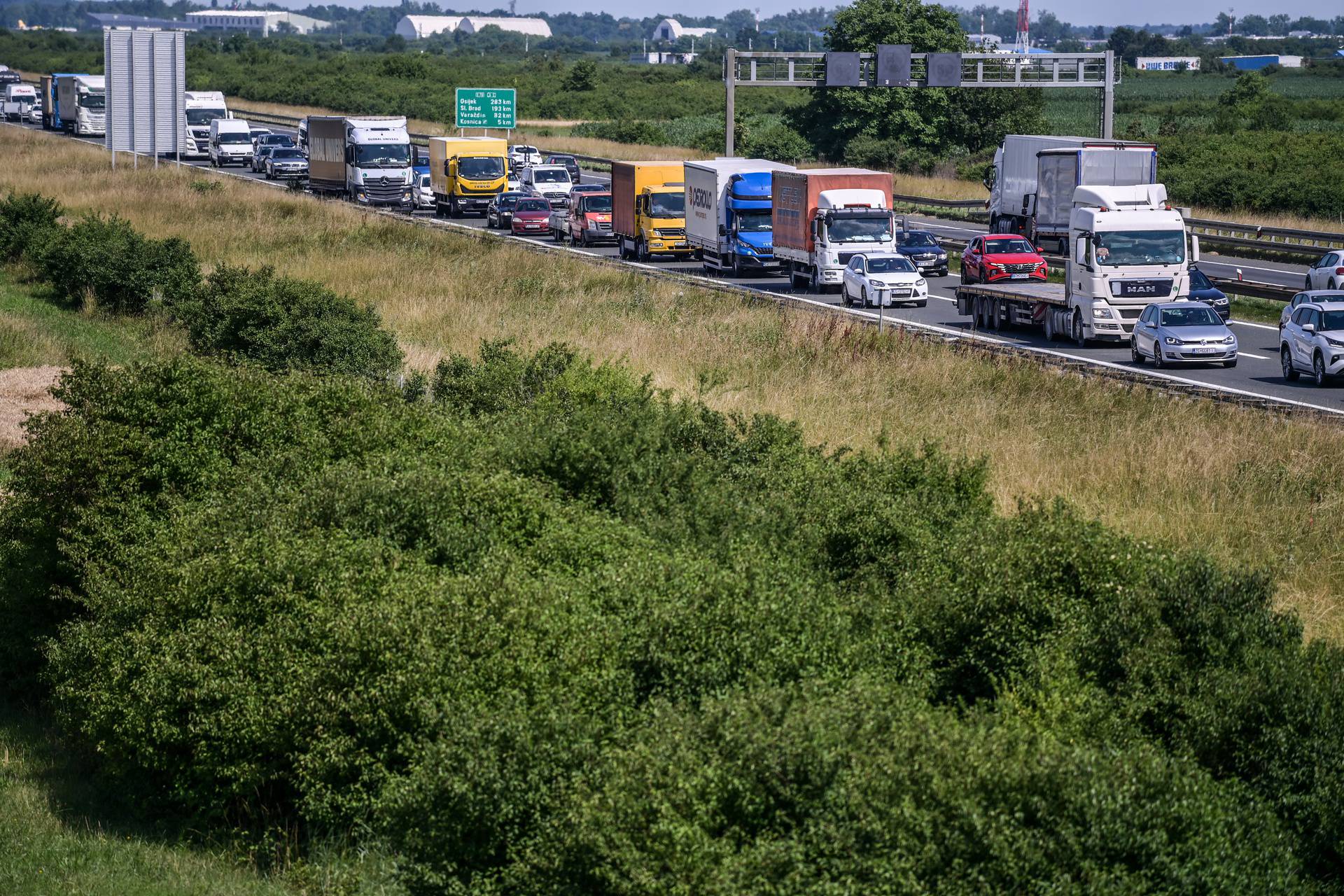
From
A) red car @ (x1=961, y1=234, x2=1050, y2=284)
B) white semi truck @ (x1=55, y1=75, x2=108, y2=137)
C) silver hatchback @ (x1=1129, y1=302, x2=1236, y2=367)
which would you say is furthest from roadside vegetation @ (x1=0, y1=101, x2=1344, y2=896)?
white semi truck @ (x1=55, y1=75, x2=108, y2=137)

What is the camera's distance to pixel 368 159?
6159cm

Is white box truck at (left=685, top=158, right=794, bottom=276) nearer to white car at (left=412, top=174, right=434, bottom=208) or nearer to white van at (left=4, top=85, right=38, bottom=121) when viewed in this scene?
white car at (left=412, top=174, right=434, bottom=208)

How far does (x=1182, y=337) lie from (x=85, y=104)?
76046mm

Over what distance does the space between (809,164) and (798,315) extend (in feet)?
157

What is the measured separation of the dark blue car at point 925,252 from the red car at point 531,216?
14.2 m

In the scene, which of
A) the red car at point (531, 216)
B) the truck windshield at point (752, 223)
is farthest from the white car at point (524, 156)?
the truck windshield at point (752, 223)

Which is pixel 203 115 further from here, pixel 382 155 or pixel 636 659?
pixel 636 659

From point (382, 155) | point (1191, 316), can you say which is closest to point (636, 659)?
point (1191, 316)

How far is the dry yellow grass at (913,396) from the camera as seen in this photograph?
1525cm

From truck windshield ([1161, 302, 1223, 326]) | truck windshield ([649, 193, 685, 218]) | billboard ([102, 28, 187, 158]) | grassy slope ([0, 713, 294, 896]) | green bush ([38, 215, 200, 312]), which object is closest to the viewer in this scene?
grassy slope ([0, 713, 294, 896])

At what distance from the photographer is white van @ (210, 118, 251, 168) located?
3103 inches

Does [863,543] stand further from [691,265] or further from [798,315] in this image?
[691,265]

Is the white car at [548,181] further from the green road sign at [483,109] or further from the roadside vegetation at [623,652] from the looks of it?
the roadside vegetation at [623,652]

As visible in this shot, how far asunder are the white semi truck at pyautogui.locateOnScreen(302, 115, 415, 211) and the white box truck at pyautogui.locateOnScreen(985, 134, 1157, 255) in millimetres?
24245
